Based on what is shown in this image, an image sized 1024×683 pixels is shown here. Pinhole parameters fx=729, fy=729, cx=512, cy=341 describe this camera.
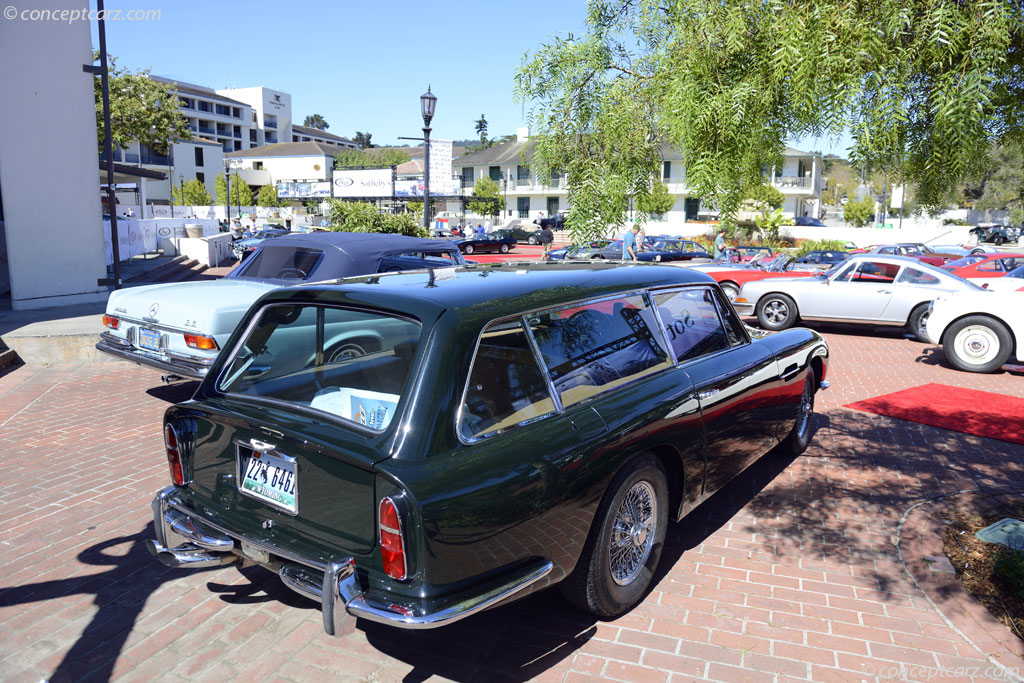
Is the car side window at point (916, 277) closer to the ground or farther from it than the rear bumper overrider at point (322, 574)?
farther from it

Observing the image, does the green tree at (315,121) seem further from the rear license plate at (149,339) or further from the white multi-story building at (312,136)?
the rear license plate at (149,339)

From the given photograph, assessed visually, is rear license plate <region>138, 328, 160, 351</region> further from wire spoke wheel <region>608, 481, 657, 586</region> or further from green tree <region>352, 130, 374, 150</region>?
green tree <region>352, 130, 374, 150</region>

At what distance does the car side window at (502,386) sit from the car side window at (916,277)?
37.2ft

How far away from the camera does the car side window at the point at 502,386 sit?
9.82ft

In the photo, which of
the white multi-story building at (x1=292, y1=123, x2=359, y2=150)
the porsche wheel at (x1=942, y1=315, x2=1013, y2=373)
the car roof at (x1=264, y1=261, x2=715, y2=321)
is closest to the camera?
the car roof at (x1=264, y1=261, x2=715, y2=321)

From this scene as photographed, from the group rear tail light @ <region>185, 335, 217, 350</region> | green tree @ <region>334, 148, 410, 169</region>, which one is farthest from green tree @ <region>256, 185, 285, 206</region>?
rear tail light @ <region>185, 335, 217, 350</region>

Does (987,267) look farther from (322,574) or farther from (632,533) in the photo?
(322,574)

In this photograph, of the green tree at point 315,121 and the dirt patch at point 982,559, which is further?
the green tree at point 315,121

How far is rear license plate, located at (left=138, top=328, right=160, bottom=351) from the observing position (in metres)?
6.77

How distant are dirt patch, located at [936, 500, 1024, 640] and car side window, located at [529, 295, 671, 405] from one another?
6.76ft

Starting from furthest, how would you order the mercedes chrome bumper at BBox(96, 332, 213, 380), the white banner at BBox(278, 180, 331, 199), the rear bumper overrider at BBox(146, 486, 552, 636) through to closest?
the white banner at BBox(278, 180, 331, 199) < the mercedes chrome bumper at BBox(96, 332, 213, 380) < the rear bumper overrider at BBox(146, 486, 552, 636)

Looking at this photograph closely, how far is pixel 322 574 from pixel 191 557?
0.87m

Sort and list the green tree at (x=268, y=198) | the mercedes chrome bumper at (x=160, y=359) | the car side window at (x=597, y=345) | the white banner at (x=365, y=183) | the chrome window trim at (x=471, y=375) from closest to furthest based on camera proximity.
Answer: the chrome window trim at (x=471, y=375) → the car side window at (x=597, y=345) → the mercedes chrome bumper at (x=160, y=359) → the white banner at (x=365, y=183) → the green tree at (x=268, y=198)

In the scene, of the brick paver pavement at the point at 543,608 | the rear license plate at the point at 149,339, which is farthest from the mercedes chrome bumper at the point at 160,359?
the brick paver pavement at the point at 543,608
